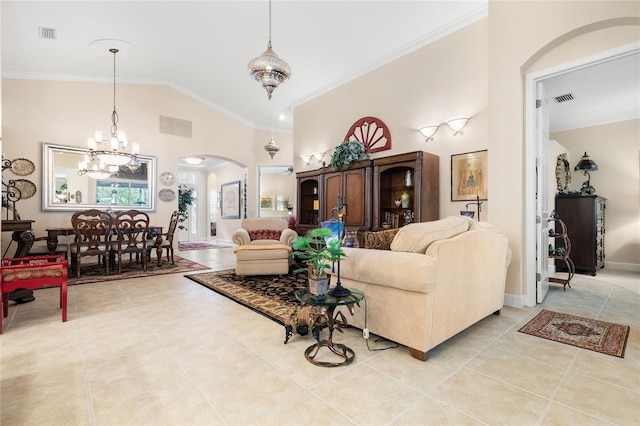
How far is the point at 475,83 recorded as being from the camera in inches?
153

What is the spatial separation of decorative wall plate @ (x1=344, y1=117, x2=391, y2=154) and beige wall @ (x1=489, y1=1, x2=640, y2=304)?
5.88 feet

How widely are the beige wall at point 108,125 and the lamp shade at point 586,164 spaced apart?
7218mm

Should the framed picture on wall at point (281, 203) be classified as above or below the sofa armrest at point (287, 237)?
above

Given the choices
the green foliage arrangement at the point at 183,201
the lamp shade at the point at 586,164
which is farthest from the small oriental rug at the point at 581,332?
the green foliage arrangement at the point at 183,201

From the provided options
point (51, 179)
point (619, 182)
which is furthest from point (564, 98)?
point (51, 179)

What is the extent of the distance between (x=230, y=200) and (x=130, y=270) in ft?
16.5

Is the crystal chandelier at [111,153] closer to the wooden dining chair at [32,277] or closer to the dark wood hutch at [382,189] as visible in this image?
the wooden dining chair at [32,277]

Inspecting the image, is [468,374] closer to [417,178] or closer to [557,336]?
[557,336]

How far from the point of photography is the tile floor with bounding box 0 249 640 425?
4.89 ft

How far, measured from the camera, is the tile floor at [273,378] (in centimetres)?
149

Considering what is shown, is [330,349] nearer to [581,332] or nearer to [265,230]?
[581,332]

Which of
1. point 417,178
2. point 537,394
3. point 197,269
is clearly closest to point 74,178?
point 197,269

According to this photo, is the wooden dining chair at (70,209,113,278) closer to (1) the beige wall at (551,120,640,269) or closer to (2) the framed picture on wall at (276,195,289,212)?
(2) the framed picture on wall at (276,195,289,212)

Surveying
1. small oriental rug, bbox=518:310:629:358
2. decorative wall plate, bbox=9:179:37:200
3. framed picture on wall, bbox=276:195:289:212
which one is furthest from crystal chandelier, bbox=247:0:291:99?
framed picture on wall, bbox=276:195:289:212
